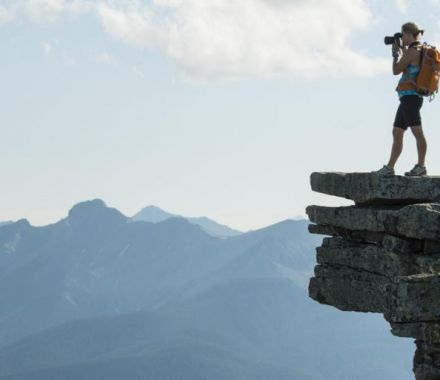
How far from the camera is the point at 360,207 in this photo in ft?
57.7

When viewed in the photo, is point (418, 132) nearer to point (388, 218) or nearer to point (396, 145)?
point (396, 145)

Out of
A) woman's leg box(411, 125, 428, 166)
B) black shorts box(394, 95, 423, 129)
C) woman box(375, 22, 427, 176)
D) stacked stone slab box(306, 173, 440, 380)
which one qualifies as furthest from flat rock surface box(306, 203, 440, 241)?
black shorts box(394, 95, 423, 129)

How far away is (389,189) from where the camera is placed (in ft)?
54.5

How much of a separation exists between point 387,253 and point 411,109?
4055 mm

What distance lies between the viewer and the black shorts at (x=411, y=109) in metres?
17.9

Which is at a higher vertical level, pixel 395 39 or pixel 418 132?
pixel 395 39

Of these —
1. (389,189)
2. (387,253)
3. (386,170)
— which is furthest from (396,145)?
(387,253)

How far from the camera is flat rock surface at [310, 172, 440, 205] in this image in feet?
53.5

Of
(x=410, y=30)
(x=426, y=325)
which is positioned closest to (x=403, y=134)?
(x=410, y=30)

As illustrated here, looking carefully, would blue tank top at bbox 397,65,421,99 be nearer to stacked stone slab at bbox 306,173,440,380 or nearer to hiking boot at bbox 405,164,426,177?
hiking boot at bbox 405,164,426,177

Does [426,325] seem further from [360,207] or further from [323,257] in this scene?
[323,257]

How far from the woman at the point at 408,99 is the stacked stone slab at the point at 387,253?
0.92 meters

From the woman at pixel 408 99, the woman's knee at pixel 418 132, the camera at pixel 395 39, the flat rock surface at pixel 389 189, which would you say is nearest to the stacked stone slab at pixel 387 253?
the flat rock surface at pixel 389 189

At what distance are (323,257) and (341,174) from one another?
2.42 metres
